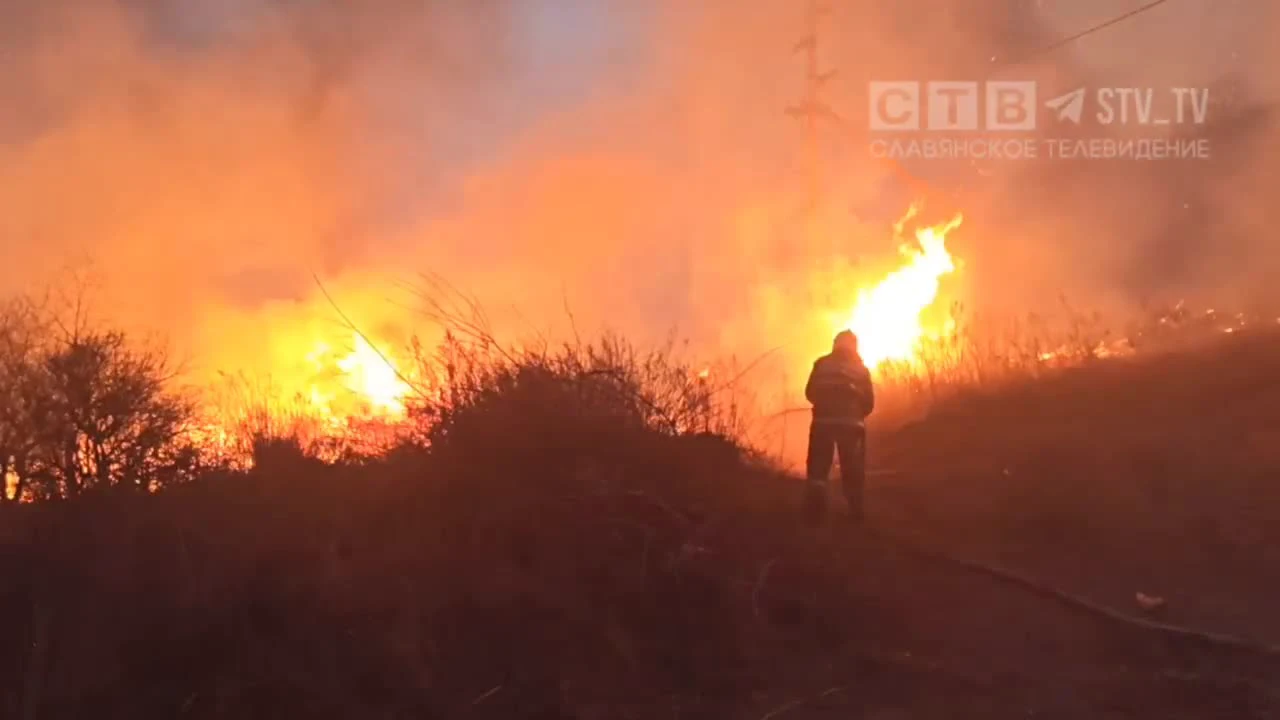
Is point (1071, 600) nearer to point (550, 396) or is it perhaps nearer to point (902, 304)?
point (550, 396)

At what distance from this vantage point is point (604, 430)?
24.2 feet

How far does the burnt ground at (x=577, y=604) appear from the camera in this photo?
559 cm

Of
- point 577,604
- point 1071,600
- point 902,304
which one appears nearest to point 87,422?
point 577,604

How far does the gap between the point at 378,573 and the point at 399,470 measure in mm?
1247

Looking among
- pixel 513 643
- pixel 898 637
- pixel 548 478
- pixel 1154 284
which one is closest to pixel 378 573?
pixel 513 643

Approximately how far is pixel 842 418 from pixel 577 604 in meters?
3.59

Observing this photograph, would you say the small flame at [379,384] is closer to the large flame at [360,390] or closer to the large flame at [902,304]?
the large flame at [360,390]

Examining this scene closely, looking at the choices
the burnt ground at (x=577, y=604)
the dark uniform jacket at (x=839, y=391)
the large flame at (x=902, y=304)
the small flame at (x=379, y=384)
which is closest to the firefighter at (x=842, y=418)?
the dark uniform jacket at (x=839, y=391)

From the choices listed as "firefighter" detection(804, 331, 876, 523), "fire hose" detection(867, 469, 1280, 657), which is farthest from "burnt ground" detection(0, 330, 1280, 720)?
"firefighter" detection(804, 331, 876, 523)

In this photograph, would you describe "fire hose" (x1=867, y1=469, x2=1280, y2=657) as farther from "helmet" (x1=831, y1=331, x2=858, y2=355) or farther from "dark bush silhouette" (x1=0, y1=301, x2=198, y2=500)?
"dark bush silhouette" (x1=0, y1=301, x2=198, y2=500)

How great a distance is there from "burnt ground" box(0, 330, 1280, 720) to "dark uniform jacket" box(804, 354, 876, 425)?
35.9 inches

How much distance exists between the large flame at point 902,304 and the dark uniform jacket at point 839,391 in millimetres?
8510

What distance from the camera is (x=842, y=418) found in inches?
355

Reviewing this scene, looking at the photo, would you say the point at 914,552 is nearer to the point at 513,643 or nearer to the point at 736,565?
the point at 736,565
